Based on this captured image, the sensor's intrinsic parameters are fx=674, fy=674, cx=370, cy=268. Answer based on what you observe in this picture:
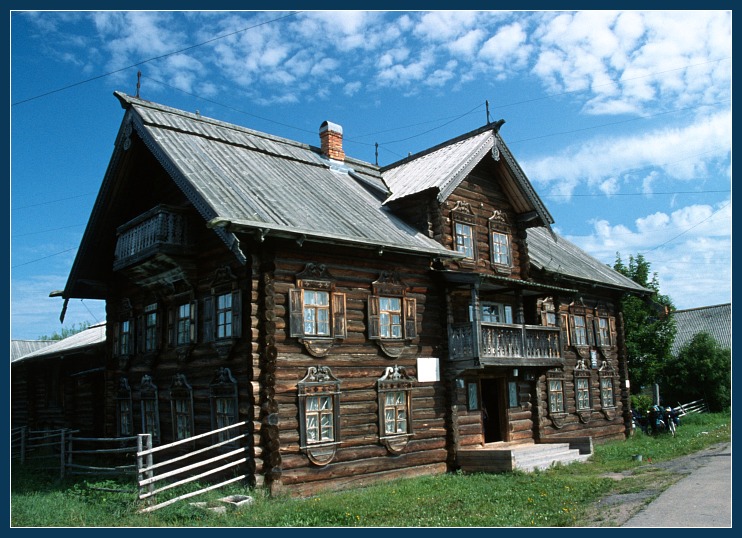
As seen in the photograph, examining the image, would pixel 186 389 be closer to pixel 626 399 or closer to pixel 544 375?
pixel 544 375

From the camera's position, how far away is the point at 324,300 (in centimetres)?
1697

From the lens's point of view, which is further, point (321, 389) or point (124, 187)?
point (124, 187)

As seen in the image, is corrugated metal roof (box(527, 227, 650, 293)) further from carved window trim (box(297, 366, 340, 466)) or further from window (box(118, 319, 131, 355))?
window (box(118, 319, 131, 355))

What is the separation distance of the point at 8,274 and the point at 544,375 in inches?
714

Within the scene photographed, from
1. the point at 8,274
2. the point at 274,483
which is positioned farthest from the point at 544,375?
the point at 8,274

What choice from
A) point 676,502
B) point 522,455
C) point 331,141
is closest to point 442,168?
point 331,141

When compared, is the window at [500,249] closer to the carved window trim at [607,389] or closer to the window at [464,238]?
the window at [464,238]

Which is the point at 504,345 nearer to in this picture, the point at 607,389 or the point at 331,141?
the point at 607,389

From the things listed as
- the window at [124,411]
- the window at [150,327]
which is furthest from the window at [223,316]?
the window at [124,411]

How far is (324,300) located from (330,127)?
31.3ft

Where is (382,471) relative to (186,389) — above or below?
below

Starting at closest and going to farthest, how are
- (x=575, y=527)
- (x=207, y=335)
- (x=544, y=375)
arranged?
1. (x=575, y=527)
2. (x=207, y=335)
3. (x=544, y=375)

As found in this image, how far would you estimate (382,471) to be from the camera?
17.4m

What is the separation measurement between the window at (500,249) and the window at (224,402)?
396 inches
